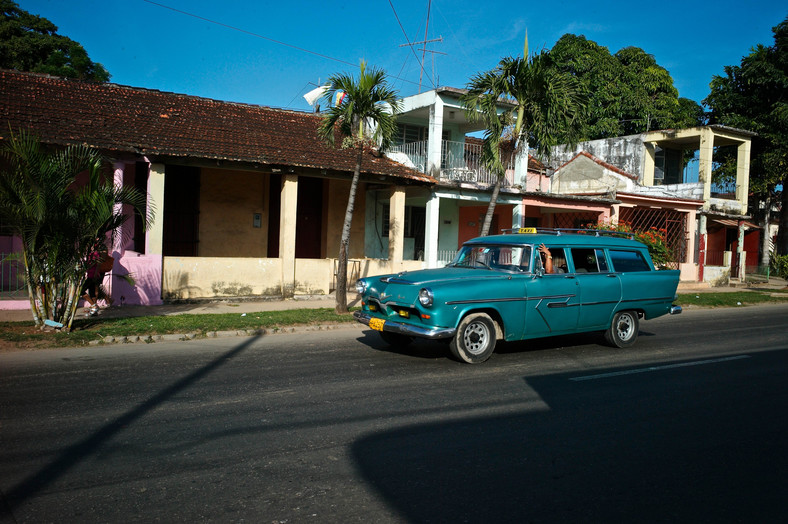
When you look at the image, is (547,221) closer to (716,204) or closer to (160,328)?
(716,204)

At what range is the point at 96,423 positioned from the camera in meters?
5.32

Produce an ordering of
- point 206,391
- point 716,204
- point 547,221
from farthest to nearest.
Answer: point 716,204, point 547,221, point 206,391

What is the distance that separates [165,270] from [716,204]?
2368cm

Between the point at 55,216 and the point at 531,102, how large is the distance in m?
10.8

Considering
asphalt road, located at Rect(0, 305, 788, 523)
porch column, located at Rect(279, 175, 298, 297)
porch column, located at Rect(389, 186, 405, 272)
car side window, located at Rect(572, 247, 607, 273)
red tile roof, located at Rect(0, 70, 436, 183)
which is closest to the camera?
asphalt road, located at Rect(0, 305, 788, 523)

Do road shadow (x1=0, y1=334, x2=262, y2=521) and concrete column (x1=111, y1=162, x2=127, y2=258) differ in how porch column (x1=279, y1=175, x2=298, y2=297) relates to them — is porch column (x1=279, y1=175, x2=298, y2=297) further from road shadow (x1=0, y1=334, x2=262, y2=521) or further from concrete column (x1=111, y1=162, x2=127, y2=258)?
road shadow (x1=0, y1=334, x2=262, y2=521)

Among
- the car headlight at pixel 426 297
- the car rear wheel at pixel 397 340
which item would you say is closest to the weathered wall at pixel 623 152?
the car rear wheel at pixel 397 340

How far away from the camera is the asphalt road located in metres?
3.84

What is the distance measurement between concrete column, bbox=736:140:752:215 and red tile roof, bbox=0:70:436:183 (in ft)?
60.0

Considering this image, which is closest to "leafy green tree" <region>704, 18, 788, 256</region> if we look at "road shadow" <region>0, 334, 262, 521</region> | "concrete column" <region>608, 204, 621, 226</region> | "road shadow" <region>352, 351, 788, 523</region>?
"concrete column" <region>608, 204, 621, 226</region>

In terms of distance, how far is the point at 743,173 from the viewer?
90.9 ft

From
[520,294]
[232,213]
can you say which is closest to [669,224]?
[232,213]

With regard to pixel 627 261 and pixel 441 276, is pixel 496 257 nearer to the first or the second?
pixel 441 276

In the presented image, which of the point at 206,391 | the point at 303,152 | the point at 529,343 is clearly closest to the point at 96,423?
the point at 206,391
